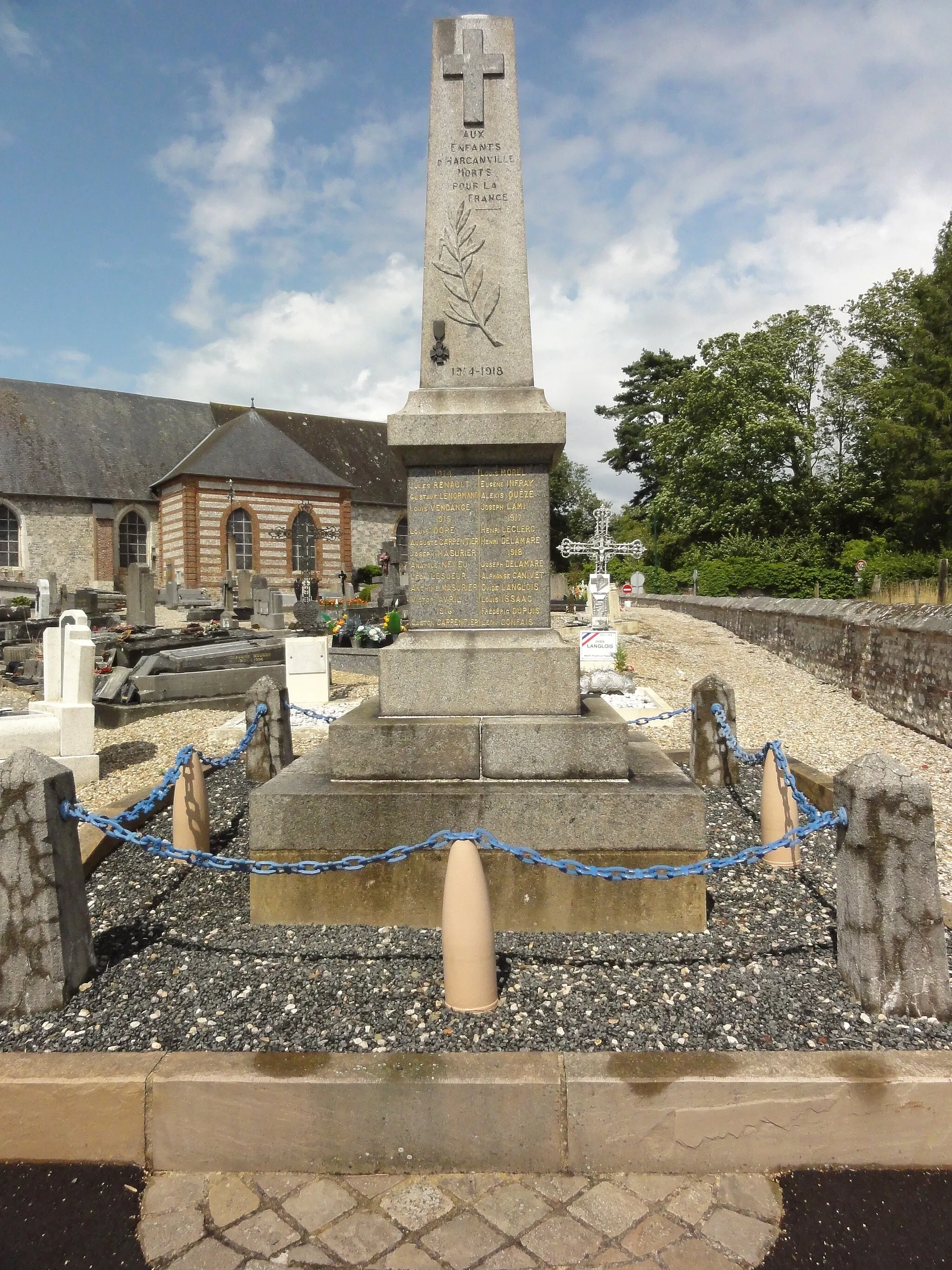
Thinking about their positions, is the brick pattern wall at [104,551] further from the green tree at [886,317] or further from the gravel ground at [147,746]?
the green tree at [886,317]

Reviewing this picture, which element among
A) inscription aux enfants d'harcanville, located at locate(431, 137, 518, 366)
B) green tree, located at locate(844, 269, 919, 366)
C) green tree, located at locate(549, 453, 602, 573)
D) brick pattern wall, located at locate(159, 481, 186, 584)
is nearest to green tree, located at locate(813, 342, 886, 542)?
green tree, located at locate(844, 269, 919, 366)

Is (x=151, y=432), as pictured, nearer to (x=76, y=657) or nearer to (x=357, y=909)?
(x=76, y=657)

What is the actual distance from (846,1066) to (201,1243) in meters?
1.99

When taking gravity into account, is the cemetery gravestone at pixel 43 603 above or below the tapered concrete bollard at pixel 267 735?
above

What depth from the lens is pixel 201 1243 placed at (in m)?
2.15

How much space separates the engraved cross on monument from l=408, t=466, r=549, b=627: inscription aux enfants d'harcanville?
1139 centimetres

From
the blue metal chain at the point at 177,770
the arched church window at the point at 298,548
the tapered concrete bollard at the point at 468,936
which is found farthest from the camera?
the arched church window at the point at 298,548

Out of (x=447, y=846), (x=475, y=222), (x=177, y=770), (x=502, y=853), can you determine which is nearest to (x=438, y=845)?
(x=447, y=846)

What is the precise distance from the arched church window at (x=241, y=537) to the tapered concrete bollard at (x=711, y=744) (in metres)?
30.2

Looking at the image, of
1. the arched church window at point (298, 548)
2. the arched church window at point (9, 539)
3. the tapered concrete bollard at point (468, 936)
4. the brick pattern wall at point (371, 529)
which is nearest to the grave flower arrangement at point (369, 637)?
the tapered concrete bollard at point (468, 936)

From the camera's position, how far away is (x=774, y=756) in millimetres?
4461

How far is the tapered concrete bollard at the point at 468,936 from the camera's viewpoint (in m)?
2.83

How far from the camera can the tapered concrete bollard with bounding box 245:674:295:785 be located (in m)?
5.98

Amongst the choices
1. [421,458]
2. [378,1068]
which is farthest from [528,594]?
[378,1068]
